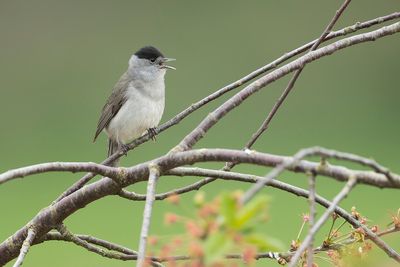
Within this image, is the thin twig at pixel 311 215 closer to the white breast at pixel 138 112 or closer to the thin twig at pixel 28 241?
the thin twig at pixel 28 241

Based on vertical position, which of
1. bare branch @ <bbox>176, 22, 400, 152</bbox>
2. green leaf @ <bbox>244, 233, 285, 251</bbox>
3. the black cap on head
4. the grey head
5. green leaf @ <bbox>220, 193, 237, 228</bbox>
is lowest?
green leaf @ <bbox>244, 233, 285, 251</bbox>

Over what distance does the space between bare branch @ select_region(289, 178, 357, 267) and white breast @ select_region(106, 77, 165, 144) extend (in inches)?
97.9

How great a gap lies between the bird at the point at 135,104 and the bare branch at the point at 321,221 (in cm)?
243

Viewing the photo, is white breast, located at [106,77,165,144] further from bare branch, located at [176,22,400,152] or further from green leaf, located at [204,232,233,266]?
green leaf, located at [204,232,233,266]

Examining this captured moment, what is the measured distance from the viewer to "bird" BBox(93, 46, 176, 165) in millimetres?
3496

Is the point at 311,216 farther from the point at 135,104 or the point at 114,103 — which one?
the point at 114,103

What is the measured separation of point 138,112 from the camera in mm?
3492

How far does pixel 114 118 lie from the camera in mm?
3637

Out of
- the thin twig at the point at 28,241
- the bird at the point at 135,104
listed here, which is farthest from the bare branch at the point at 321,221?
the bird at the point at 135,104

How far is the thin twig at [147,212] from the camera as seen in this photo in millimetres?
947

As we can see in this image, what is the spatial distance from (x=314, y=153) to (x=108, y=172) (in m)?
0.48

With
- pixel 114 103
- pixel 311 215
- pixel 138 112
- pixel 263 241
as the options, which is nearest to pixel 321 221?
pixel 311 215

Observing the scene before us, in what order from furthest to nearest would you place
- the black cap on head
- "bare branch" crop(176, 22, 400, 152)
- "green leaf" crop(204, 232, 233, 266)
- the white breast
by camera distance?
the black cap on head
the white breast
"bare branch" crop(176, 22, 400, 152)
"green leaf" crop(204, 232, 233, 266)

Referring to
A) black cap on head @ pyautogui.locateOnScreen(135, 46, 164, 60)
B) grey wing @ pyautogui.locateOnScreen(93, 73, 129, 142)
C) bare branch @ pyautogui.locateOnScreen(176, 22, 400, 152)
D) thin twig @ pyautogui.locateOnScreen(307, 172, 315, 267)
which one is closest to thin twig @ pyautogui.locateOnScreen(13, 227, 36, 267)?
bare branch @ pyautogui.locateOnScreen(176, 22, 400, 152)
